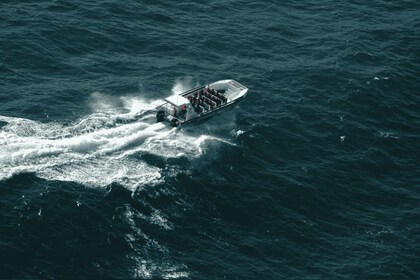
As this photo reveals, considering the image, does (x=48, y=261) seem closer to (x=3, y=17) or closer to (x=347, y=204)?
(x=347, y=204)

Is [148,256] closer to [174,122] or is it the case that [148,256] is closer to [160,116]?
[174,122]

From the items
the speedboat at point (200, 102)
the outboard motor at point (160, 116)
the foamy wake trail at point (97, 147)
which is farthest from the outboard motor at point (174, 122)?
the outboard motor at point (160, 116)

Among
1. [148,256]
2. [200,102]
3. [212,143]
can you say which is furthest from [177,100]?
[148,256]

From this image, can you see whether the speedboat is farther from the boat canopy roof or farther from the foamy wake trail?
the foamy wake trail

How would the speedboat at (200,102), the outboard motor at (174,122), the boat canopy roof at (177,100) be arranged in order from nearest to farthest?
the outboard motor at (174,122)
the boat canopy roof at (177,100)
the speedboat at (200,102)

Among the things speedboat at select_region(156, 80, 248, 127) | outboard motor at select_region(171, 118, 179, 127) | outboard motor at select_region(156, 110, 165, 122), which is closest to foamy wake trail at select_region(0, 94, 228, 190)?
outboard motor at select_region(156, 110, 165, 122)

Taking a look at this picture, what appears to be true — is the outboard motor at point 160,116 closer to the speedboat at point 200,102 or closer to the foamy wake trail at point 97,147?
the speedboat at point 200,102

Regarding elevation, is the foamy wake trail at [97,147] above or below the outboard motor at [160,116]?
below
